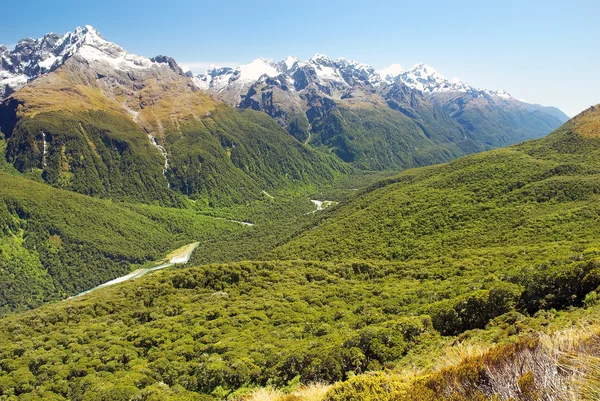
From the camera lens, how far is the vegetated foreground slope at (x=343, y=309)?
2074 inches

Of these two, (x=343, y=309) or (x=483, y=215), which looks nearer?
(x=343, y=309)

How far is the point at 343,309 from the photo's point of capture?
8712cm

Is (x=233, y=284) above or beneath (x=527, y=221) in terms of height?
above

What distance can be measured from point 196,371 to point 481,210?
140225 millimetres

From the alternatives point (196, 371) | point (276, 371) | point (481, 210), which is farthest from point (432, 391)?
point (481, 210)

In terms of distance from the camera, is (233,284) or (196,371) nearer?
(196,371)

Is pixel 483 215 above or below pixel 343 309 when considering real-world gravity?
above

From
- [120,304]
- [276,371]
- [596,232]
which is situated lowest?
[596,232]

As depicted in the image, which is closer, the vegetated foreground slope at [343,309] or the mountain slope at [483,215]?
the vegetated foreground slope at [343,309]

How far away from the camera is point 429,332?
188 feet

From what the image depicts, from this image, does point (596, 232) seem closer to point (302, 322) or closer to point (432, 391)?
→ point (302, 322)

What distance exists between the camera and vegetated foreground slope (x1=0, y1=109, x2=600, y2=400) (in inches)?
2074

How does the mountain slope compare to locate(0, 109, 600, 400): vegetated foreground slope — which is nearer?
locate(0, 109, 600, 400): vegetated foreground slope

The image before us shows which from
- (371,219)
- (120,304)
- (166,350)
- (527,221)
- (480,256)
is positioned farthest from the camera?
(371,219)
